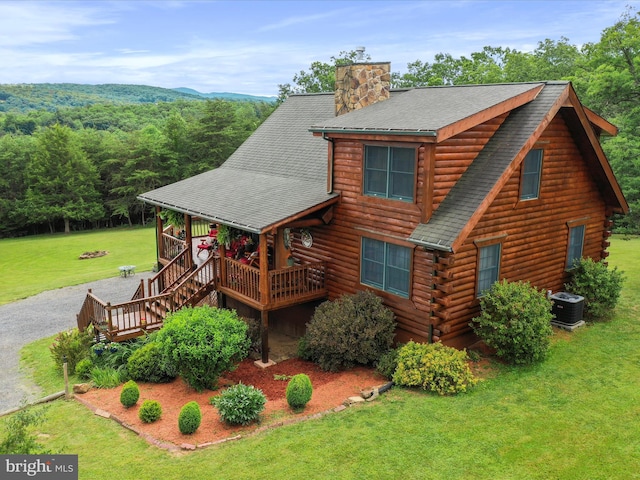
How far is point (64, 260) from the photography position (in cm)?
3684

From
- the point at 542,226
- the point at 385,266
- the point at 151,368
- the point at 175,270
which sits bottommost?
the point at 151,368

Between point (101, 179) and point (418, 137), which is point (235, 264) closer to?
point (418, 137)

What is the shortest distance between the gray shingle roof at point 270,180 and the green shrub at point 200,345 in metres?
2.51

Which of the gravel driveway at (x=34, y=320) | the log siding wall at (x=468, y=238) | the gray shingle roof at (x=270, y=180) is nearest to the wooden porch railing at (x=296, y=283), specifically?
the log siding wall at (x=468, y=238)

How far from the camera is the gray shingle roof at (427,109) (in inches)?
482

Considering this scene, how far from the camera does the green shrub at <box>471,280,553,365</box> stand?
39.8 ft

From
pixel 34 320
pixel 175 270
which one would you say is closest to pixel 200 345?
pixel 175 270

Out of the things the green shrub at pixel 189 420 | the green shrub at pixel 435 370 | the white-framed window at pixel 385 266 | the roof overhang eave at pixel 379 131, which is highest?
the roof overhang eave at pixel 379 131

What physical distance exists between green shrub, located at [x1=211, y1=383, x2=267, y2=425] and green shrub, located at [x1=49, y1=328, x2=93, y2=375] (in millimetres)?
6043

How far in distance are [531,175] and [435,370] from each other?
602 cm

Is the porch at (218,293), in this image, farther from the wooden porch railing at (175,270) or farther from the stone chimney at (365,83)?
the stone chimney at (365,83)

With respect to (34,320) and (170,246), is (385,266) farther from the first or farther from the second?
(34,320)

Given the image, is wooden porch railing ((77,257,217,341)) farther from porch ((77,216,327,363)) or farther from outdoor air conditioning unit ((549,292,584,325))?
outdoor air conditioning unit ((549,292,584,325))

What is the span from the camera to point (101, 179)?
58844mm
